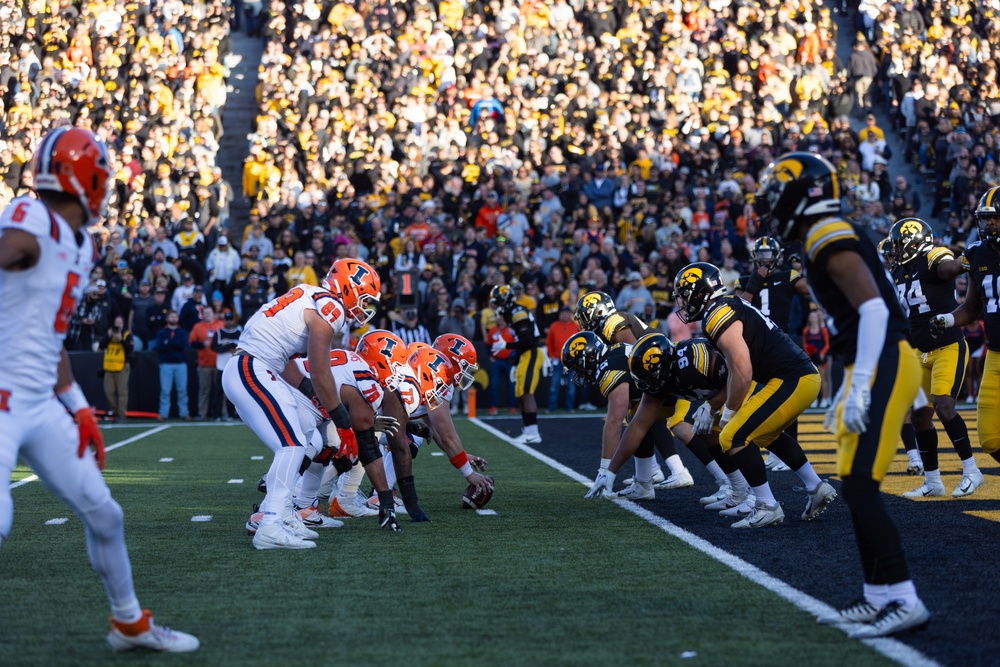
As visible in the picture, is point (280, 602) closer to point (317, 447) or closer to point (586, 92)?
point (317, 447)

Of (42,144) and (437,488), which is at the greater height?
(42,144)

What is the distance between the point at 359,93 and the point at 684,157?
6389mm

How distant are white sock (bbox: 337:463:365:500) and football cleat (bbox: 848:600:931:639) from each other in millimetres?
4784

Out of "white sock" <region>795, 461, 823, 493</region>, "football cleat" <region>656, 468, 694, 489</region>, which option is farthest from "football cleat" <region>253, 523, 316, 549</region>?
"football cleat" <region>656, 468, 694, 489</region>

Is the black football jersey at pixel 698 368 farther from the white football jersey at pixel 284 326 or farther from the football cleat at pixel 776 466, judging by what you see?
the football cleat at pixel 776 466

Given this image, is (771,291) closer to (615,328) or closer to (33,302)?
(615,328)

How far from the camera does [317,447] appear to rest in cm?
858

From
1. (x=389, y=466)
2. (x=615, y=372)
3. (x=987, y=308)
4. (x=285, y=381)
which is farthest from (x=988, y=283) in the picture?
(x=285, y=381)

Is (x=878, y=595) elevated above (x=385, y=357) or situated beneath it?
situated beneath

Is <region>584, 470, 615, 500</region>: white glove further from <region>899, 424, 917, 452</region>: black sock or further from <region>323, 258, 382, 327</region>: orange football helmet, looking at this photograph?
<region>899, 424, 917, 452</region>: black sock

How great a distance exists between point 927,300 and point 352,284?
4753mm

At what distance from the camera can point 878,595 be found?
535 centimetres

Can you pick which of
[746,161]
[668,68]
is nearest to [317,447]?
[746,161]

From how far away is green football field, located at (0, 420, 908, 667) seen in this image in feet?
16.5
